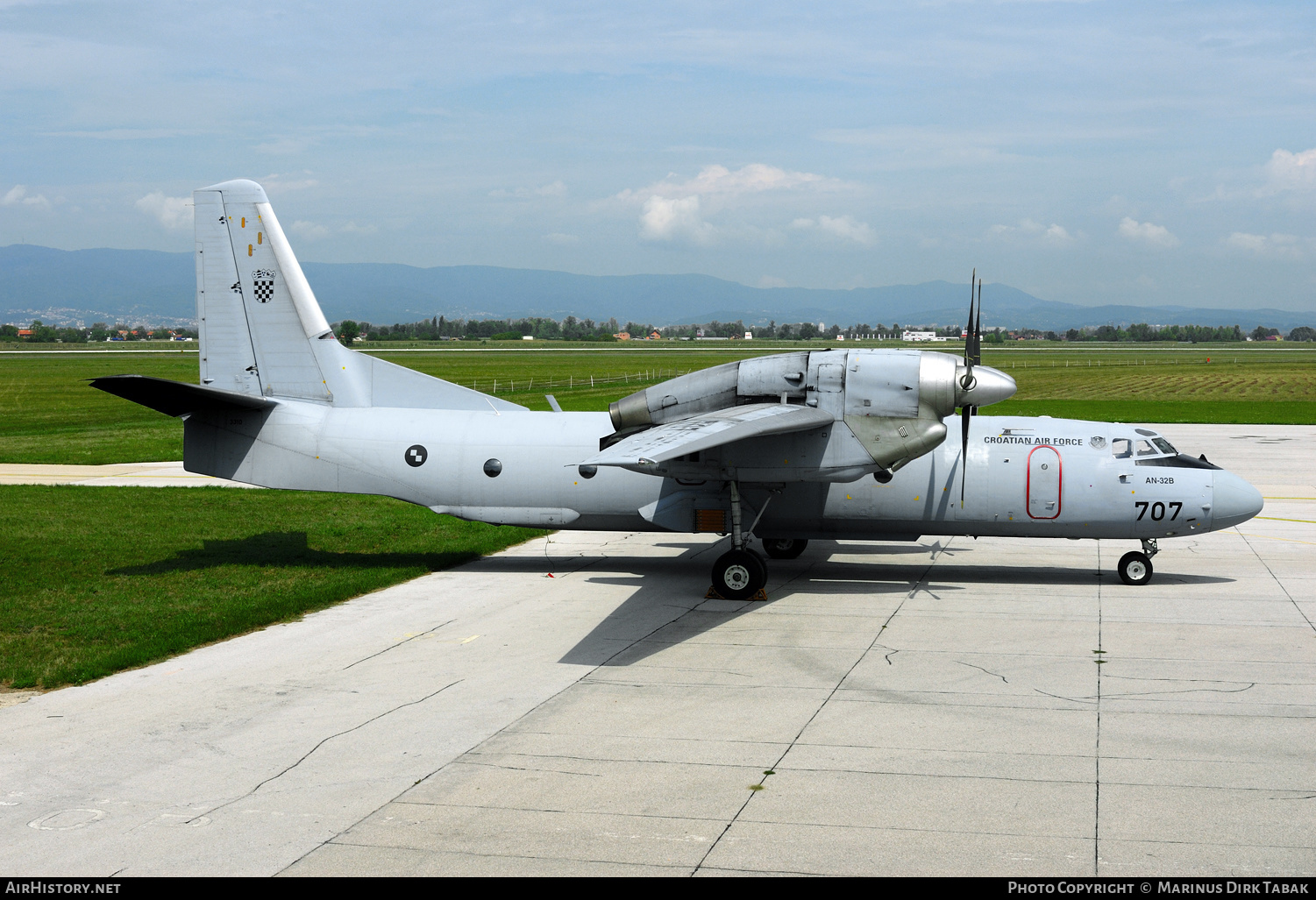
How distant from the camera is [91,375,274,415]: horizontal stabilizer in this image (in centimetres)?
1767

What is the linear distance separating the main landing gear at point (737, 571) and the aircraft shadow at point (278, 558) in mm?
6293

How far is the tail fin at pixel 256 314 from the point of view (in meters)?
20.9

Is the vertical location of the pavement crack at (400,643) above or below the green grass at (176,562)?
below

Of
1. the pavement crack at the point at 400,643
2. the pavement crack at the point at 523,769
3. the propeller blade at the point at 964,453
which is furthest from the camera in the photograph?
the propeller blade at the point at 964,453

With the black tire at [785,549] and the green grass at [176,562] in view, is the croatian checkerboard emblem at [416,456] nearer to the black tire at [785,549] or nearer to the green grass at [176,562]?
the green grass at [176,562]

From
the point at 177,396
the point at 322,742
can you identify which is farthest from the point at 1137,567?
the point at 177,396

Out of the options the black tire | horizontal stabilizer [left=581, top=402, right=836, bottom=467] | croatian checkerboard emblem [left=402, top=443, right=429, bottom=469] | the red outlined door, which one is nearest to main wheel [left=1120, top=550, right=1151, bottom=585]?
the red outlined door

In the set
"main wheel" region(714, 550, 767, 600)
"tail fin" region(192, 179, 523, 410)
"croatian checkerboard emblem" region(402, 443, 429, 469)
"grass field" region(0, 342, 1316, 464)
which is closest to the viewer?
"main wheel" region(714, 550, 767, 600)

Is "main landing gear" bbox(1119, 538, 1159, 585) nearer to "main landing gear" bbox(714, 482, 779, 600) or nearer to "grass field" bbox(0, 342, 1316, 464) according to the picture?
"main landing gear" bbox(714, 482, 779, 600)

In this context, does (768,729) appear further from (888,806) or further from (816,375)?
(816,375)

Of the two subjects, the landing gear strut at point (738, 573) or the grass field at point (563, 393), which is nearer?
the landing gear strut at point (738, 573)

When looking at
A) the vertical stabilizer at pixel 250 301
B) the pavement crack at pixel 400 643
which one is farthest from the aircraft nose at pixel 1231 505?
the vertical stabilizer at pixel 250 301

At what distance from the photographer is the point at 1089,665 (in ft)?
45.9

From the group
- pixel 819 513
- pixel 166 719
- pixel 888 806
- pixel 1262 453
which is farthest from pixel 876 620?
pixel 1262 453
